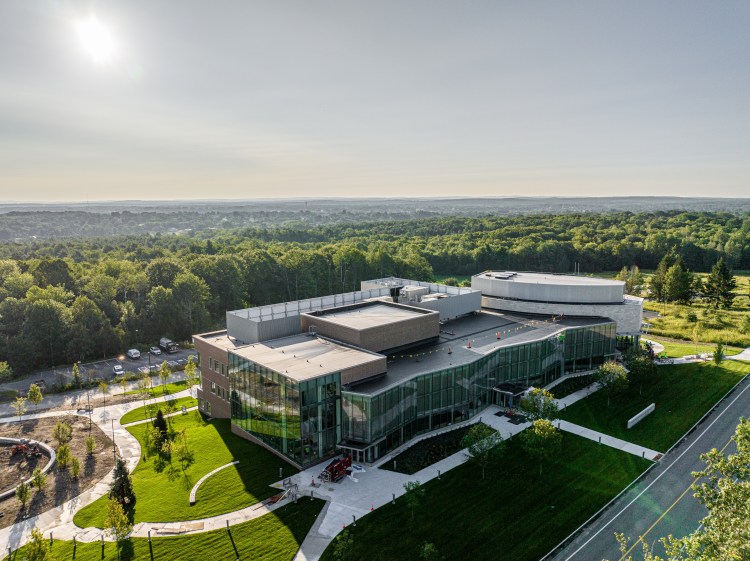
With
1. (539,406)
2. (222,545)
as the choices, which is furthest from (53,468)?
(539,406)

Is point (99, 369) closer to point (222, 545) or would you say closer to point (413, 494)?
point (222, 545)

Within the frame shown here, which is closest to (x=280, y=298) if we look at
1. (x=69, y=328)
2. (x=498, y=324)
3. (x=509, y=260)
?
(x=69, y=328)

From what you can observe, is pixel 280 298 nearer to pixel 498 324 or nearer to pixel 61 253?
pixel 498 324

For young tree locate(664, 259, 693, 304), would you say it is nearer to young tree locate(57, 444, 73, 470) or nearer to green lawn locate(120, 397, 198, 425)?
green lawn locate(120, 397, 198, 425)

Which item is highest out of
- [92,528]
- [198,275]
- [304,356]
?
[304,356]

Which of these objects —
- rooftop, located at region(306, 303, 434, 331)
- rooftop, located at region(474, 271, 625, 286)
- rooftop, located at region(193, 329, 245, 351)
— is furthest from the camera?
rooftop, located at region(474, 271, 625, 286)

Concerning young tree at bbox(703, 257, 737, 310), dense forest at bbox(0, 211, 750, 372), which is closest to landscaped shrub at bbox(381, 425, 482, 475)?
dense forest at bbox(0, 211, 750, 372)
